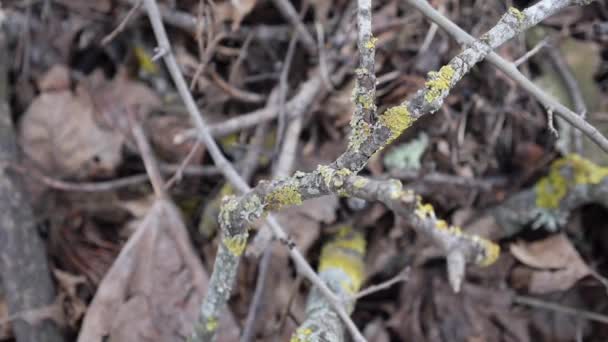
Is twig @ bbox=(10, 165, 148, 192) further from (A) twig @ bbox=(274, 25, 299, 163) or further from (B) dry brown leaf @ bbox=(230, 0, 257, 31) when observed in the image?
(B) dry brown leaf @ bbox=(230, 0, 257, 31)

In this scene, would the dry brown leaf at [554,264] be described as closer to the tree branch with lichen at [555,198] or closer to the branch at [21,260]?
the tree branch with lichen at [555,198]

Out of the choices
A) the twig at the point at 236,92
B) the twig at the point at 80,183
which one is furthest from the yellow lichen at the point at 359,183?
the twig at the point at 80,183

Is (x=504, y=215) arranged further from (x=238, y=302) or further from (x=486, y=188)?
(x=238, y=302)

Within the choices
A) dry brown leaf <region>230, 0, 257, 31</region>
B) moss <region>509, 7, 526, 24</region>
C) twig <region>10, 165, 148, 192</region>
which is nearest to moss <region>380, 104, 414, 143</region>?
moss <region>509, 7, 526, 24</region>

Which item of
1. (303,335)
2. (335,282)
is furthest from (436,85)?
(335,282)

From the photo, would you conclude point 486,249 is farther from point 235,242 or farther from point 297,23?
point 297,23
